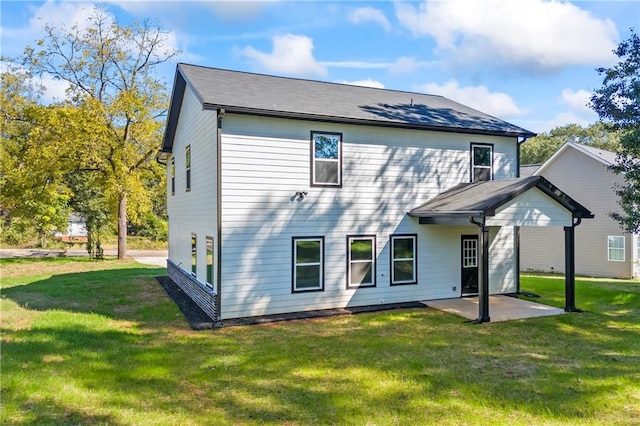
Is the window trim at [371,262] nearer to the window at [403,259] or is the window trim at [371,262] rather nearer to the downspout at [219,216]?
the window at [403,259]

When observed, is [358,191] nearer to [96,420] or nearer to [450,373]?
[450,373]

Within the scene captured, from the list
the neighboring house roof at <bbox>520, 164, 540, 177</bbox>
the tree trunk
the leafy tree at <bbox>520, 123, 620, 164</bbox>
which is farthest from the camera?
the leafy tree at <bbox>520, 123, 620, 164</bbox>

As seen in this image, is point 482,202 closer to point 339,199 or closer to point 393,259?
point 393,259

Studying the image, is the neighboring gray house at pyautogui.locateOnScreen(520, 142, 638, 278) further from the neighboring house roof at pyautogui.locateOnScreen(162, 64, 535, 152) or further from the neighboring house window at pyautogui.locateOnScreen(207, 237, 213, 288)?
the neighboring house window at pyautogui.locateOnScreen(207, 237, 213, 288)

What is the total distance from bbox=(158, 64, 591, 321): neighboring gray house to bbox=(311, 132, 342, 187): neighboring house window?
0.09 feet

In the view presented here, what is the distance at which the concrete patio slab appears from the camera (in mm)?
10234

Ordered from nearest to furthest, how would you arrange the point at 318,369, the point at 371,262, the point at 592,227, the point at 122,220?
the point at 318,369
the point at 371,262
the point at 592,227
the point at 122,220

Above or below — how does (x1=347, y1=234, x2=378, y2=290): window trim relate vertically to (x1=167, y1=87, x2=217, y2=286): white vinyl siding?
below

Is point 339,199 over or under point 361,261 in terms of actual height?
over

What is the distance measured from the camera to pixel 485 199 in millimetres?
10195

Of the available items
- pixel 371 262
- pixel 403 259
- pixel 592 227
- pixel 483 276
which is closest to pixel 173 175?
pixel 371 262

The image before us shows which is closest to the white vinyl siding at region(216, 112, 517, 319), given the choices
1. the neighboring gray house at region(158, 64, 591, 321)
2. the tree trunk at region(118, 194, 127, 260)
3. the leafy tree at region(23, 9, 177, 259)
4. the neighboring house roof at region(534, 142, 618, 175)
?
the neighboring gray house at region(158, 64, 591, 321)

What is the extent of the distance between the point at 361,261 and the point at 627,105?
8.76 metres

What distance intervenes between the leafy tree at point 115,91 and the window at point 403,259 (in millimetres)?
15988
